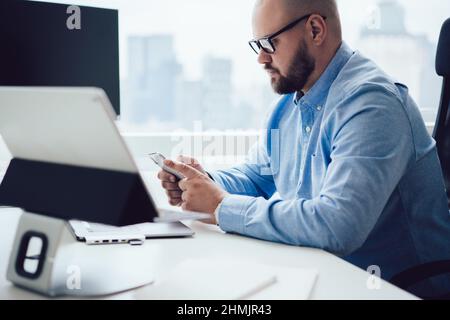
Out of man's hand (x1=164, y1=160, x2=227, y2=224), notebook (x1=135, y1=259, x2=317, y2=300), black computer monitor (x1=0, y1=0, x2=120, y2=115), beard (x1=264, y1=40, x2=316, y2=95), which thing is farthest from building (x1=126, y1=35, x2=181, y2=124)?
notebook (x1=135, y1=259, x2=317, y2=300)

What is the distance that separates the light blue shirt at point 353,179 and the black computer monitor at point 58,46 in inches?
19.7

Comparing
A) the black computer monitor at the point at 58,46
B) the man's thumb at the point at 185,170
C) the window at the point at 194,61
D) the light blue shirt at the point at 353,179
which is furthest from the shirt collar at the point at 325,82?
the window at the point at 194,61

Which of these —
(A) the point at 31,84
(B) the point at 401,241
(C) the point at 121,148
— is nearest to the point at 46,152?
(C) the point at 121,148

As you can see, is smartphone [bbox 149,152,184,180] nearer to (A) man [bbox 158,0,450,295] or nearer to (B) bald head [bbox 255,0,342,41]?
(A) man [bbox 158,0,450,295]

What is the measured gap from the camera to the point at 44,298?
35.2 inches

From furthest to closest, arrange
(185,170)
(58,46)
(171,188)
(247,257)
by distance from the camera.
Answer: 1. (58,46)
2. (171,188)
3. (185,170)
4. (247,257)

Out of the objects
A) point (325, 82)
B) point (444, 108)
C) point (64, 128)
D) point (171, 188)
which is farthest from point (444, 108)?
point (64, 128)

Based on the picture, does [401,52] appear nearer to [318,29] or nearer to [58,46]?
[318,29]

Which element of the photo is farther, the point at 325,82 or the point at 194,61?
the point at 194,61

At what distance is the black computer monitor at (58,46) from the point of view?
158 centimetres

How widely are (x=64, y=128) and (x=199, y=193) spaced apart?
0.51m

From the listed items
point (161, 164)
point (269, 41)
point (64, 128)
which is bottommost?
point (161, 164)

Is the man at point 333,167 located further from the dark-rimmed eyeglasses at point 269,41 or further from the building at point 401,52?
the building at point 401,52

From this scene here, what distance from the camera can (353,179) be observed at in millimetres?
1186
